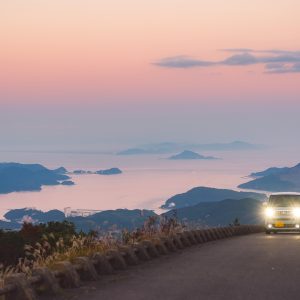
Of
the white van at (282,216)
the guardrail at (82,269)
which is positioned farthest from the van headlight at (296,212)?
the guardrail at (82,269)

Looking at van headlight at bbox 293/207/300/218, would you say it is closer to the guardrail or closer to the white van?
the white van

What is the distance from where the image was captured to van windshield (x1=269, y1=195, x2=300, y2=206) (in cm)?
4200

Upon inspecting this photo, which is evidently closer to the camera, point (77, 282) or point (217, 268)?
point (77, 282)

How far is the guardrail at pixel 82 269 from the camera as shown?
459 inches

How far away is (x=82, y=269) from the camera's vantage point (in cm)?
1491

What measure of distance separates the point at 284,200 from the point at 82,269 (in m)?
28.7

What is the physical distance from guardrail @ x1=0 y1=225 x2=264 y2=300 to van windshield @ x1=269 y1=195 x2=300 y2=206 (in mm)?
17439

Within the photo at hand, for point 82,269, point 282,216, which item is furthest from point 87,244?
point 282,216

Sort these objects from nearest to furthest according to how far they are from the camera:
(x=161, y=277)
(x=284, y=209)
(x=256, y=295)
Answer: (x=256, y=295)
(x=161, y=277)
(x=284, y=209)

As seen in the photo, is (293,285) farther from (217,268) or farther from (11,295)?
(11,295)

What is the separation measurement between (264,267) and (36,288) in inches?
244

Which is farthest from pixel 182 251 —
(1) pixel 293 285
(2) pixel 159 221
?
(1) pixel 293 285

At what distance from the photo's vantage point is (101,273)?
16.1 metres

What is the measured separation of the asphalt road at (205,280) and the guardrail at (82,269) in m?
0.25
